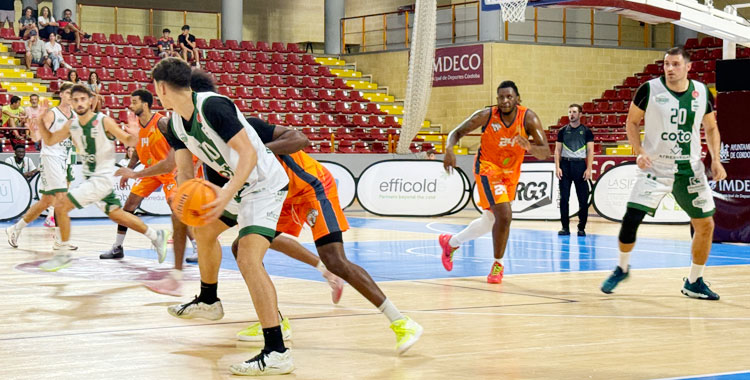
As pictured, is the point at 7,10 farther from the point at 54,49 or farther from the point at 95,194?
the point at 95,194

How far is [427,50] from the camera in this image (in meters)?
23.0

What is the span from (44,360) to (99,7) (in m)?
29.4

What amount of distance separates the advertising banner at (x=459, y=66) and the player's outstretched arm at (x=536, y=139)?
1775 centimetres

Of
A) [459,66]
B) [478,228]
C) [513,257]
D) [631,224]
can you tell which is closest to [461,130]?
[478,228]

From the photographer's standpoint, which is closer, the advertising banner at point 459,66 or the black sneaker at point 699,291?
the black sneaker at point 699,291

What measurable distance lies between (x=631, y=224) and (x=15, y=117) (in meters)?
15.8

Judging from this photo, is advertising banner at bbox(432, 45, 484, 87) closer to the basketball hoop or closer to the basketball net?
the basketball net

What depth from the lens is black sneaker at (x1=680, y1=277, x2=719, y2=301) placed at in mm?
7711

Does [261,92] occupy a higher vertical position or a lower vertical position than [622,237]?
higher

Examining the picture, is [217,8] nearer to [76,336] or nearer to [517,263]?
[517,263]

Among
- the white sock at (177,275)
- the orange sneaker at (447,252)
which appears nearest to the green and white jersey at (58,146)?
the white sock at (177,275)

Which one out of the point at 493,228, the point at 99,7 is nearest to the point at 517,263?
the point at 493,228

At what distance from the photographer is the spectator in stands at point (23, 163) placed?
17.9m

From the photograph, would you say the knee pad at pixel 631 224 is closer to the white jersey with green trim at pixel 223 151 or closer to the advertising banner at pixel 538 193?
the white jersey with green trim at pixel 223 151
